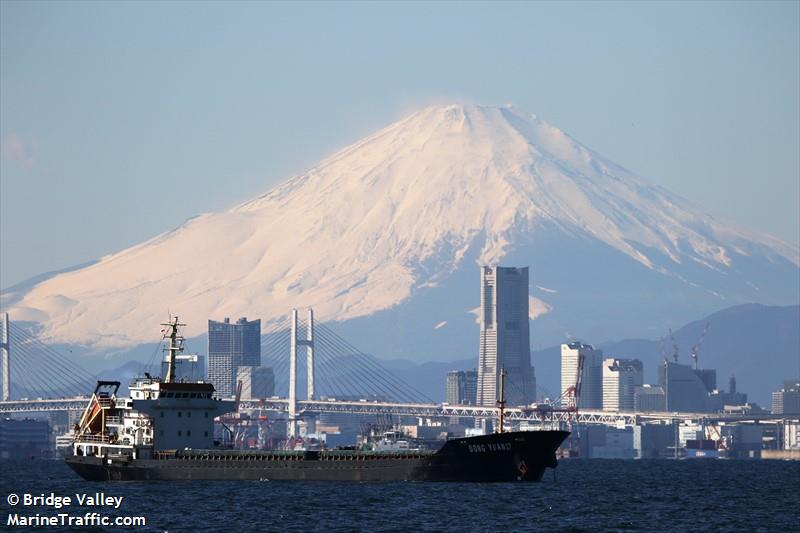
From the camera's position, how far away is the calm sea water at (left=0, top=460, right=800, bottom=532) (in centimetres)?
9606

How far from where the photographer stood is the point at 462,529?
93.0 m

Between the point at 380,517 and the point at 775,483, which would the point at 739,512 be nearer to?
the point at 380,517

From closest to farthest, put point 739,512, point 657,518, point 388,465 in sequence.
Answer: point 657,518 → point 739,512 → point 388,465

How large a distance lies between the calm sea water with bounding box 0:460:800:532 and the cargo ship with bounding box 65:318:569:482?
4.38ft

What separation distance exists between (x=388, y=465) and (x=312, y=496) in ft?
46.5

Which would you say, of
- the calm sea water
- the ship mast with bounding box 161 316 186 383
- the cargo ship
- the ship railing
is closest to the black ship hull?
the cargo ship

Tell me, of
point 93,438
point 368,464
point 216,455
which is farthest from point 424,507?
point 93,438

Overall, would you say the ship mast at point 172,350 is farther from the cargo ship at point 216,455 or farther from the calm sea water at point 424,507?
the calm sea water at point 424,507

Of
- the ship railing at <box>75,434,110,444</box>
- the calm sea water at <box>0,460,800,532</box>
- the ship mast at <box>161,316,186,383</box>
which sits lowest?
the calm sea water at <box>0,460,800,532</box>

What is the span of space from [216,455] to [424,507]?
28829mm

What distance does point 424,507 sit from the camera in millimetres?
105562

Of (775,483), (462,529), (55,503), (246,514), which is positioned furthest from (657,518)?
(775,483)

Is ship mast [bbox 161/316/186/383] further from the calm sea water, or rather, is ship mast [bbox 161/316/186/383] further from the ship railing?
the calm sea water

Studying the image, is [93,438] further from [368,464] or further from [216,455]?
[368,464]
